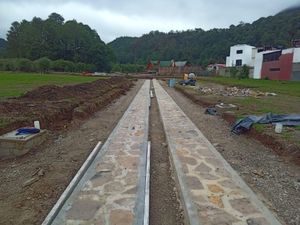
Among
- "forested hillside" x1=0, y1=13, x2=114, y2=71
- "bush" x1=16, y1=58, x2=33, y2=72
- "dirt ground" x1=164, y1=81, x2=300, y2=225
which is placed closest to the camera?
"dirt ground" x1=164, y1=81, x2=300, y2=225

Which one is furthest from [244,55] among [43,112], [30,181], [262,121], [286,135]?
[30,181]

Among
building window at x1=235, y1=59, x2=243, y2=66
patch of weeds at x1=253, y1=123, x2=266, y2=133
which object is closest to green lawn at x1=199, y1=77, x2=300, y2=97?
patch of weeds at x1=253, y1=123, x2=266, y2=133

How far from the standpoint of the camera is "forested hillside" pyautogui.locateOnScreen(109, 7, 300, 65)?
257 ft

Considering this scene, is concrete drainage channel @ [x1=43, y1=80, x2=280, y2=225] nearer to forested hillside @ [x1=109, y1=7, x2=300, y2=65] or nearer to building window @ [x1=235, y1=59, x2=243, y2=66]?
building window @ [x1=235, y1=59, x2=243, y2=66]

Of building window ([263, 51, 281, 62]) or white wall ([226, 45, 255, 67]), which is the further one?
white wall ([226, 45, 255, 67])

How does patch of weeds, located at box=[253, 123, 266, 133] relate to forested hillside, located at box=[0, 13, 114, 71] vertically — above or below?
below

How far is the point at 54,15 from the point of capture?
348ft

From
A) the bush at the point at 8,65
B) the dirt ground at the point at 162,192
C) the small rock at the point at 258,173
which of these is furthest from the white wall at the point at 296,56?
the bush at the point at 8,65

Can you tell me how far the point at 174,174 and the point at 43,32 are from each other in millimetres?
80067

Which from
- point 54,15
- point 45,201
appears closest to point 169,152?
point 45,201

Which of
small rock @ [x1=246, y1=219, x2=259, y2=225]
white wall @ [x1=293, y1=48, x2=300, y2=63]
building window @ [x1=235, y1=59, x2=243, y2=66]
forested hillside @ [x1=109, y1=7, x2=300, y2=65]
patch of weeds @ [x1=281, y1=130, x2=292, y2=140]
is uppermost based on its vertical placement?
forested hillside @ [x1=109, y1=7, x2=300, y2=65]

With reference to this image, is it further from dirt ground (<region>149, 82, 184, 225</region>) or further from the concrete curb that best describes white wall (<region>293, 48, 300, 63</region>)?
the concrete curb

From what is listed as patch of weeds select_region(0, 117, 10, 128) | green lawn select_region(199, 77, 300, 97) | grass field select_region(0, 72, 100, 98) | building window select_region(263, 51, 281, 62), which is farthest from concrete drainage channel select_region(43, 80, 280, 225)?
building window select_region(263, 51, 281, 62)

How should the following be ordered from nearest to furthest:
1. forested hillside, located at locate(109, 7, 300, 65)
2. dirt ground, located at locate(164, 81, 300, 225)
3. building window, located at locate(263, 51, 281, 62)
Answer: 1. dirt ground, located at locate(164, 81, 300, 225)
2. building window, located at locate(263, 51, 281, 62)
3. forested hillside, located at locate(109, 7, 300, 65)
